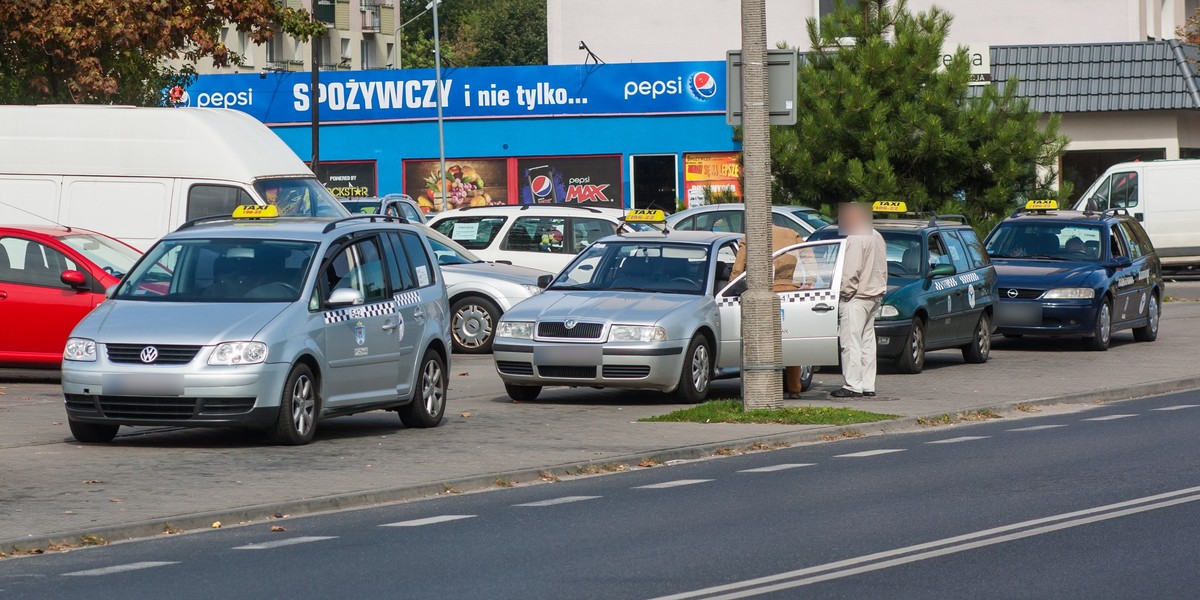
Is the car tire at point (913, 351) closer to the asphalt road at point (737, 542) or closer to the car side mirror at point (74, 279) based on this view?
the asphalt road at point (737, 542)

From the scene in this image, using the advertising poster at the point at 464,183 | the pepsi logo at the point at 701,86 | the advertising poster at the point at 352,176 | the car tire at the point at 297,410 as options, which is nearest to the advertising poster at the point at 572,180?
the advertising poster at the point at 464,183

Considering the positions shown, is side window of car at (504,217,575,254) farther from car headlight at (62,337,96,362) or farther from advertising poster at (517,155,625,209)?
advertising poster at (517,155,625,209)

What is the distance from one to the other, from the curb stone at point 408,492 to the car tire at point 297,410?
194cm

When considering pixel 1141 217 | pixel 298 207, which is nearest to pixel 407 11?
pixel 1141 217

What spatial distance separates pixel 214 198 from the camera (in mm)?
21250

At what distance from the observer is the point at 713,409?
15430 mm

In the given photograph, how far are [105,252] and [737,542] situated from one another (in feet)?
38.1

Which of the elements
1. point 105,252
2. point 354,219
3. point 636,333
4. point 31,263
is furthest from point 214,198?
point 636,333

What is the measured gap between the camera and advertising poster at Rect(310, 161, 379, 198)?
45812 millimetres

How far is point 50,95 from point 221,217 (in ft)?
45.8

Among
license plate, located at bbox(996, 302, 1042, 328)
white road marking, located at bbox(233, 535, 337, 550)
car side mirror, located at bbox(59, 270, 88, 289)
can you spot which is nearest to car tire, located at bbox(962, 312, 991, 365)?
license plate, located at bbox(996, 302, 1042, 328)

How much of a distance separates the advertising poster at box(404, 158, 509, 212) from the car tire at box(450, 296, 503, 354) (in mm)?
22868

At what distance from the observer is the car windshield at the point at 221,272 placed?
13578 millimetres

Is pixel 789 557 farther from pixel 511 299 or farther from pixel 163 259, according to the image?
pixel 511 299
